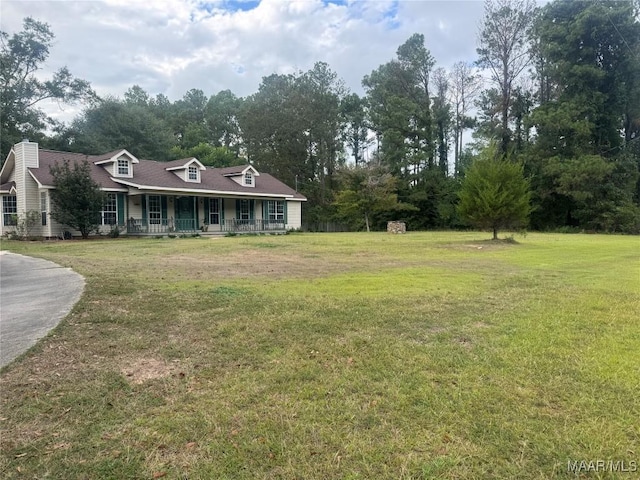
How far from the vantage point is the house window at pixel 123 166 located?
23391mm

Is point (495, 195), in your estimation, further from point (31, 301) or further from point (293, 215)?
point (293, 215)

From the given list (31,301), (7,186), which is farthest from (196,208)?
(31,301)

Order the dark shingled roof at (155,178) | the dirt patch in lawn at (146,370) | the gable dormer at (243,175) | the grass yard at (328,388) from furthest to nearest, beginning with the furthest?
the gable dormer at (243,175) → the dark shingled roof at (155,178) → the dirt patch in lawn at (146,370) → the grass yard at (328,388)

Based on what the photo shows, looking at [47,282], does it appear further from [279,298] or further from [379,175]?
[379,175]

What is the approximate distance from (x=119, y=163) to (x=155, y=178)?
79.2 inches

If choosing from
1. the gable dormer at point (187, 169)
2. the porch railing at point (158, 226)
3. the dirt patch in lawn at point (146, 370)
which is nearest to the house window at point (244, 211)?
the gable dormer at point (187, 169)

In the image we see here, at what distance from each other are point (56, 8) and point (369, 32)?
955 centimetres

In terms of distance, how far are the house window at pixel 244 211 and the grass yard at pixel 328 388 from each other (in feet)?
74.6

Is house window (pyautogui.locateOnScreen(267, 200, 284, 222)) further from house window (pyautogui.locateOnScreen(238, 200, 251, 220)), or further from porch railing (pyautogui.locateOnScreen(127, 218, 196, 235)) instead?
porch railing (pyautogui.locateOnScreen(127, 218, 196, 235))

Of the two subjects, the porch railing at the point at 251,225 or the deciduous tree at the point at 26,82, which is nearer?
the porch railing at the point at 251,225

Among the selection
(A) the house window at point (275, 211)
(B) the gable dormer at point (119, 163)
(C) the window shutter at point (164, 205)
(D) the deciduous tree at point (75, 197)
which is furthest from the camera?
(A) the house window at point (275, 211)

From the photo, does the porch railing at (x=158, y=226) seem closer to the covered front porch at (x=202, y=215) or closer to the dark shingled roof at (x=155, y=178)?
the covered front porch at (x=202, y=215)

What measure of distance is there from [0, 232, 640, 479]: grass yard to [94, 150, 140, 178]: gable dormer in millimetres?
19386

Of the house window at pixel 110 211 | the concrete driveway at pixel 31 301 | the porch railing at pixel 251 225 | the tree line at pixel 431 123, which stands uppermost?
the tree line at pixel 431 123
